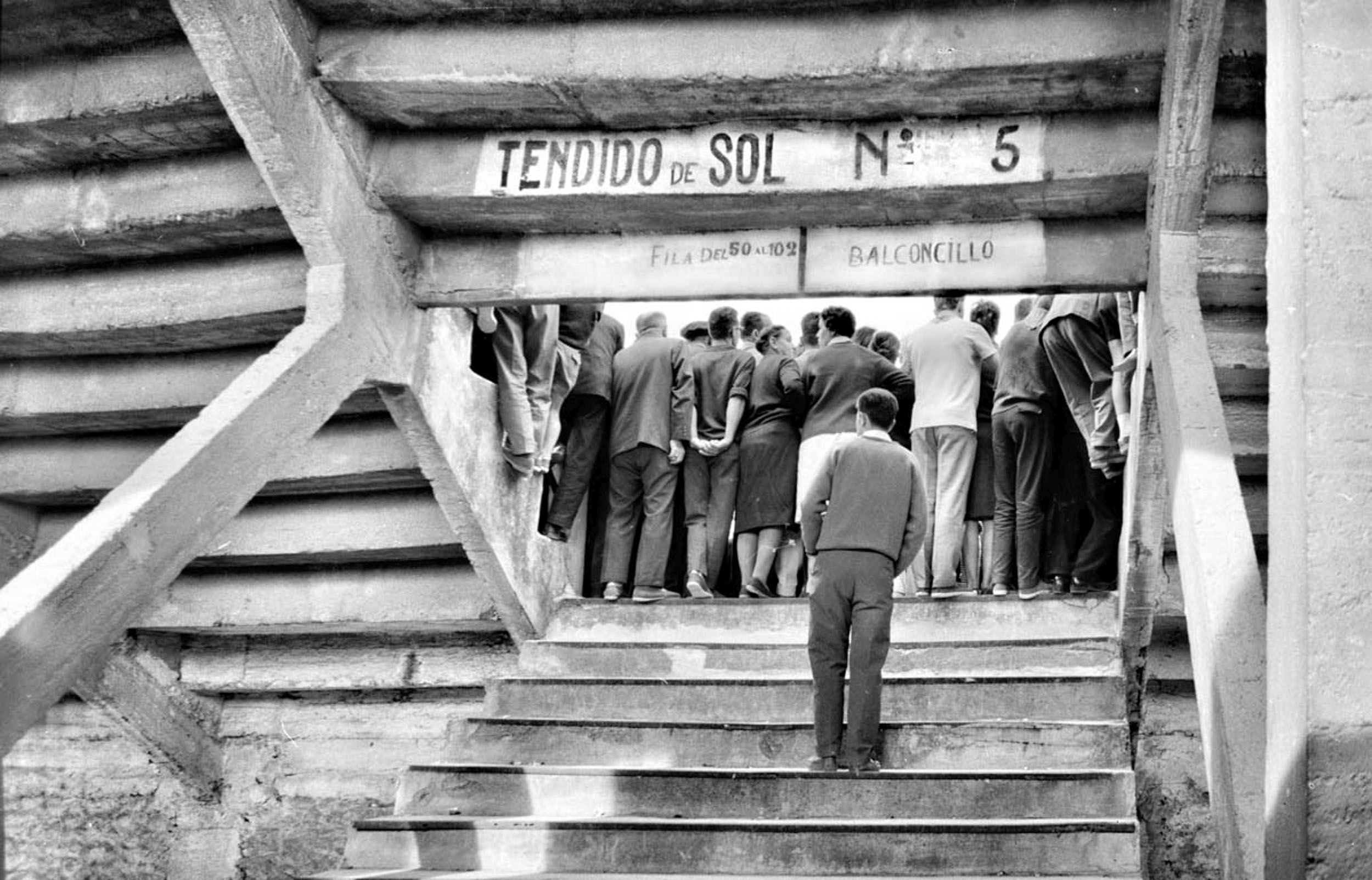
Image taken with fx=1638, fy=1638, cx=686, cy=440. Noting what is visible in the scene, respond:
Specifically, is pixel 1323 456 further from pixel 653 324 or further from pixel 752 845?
pixel 653 324

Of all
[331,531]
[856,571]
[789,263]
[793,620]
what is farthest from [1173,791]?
[331,531]

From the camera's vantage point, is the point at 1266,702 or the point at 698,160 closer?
the point at 1266,702

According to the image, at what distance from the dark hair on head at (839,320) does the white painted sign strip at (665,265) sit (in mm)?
2083

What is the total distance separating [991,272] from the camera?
239 inches

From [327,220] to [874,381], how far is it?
3.27 meters

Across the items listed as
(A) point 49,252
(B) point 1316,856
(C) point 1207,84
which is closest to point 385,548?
(A) point 49,252

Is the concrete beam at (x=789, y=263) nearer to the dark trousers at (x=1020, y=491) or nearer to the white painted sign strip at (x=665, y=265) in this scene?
the white painted sign strip at (x=665, y=265)

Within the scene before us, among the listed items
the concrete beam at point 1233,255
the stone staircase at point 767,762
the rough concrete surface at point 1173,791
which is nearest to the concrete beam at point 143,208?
the stone staircase at point 767,762

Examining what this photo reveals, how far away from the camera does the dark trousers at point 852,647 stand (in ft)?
19.8

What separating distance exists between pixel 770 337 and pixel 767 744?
3151mm

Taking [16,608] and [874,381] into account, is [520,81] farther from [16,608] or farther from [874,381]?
[874,381]

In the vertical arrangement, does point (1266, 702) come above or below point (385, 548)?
below

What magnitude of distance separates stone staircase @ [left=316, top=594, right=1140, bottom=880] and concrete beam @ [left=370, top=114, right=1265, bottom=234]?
6.34 feet

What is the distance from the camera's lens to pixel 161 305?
6578 mm
